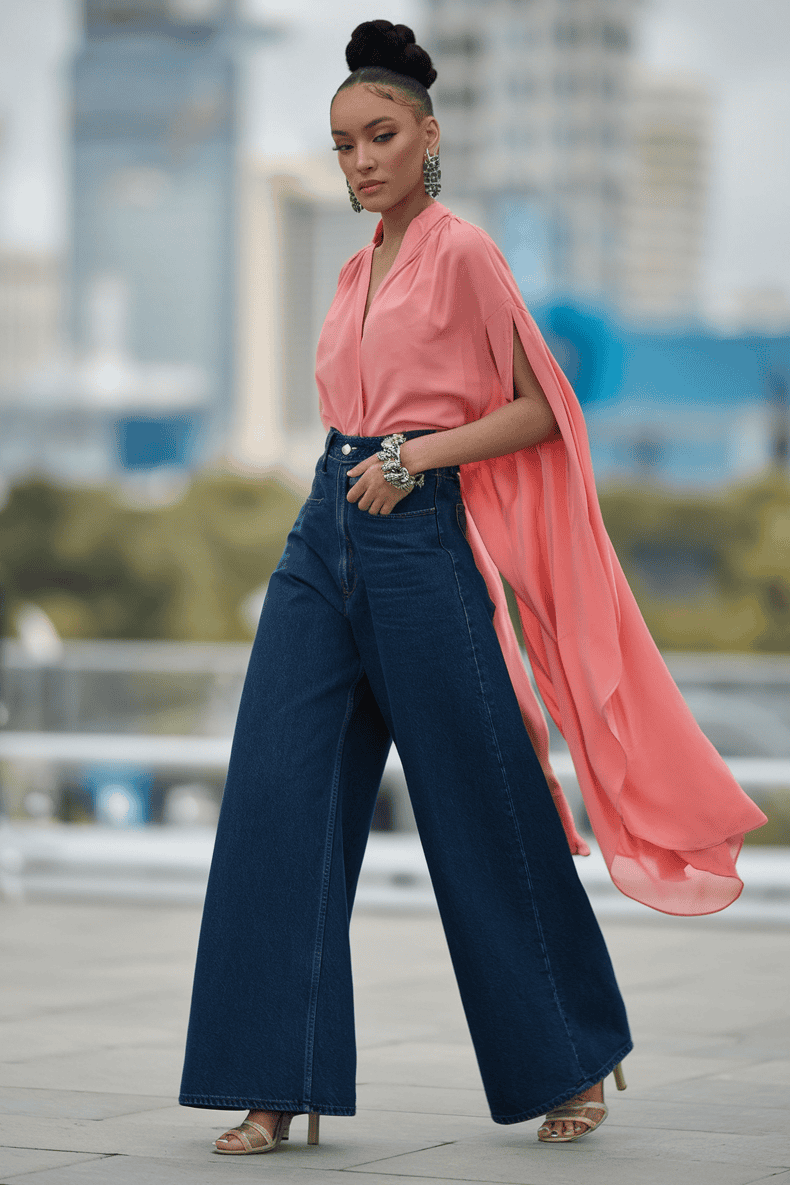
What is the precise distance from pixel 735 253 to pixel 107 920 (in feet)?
375

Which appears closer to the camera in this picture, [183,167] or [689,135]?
[183,167]

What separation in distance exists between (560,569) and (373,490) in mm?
322

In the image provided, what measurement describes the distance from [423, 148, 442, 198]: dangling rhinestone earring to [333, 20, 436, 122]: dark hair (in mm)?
71

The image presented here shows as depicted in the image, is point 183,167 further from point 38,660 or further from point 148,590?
point 38,660

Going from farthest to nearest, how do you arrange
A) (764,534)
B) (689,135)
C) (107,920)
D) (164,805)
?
(689,135) < (764,534) < (164,805) < (107,920)

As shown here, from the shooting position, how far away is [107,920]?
5.71 metres

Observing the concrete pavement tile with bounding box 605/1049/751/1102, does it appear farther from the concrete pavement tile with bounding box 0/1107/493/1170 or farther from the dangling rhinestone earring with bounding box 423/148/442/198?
the dangling rhinestone earring with bounding box 423/148/442/198

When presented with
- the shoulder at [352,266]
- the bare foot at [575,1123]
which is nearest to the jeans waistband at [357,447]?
Answer: the shoulder at [352,266]

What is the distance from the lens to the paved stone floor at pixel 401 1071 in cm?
261

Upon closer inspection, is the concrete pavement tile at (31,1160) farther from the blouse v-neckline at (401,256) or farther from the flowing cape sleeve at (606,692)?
the blouse v-neckline at (401,256)

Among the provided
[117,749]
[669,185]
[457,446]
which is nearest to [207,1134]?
[457,446]

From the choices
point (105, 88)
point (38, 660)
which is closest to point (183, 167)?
point (105, 88)

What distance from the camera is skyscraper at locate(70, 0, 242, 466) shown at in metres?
121

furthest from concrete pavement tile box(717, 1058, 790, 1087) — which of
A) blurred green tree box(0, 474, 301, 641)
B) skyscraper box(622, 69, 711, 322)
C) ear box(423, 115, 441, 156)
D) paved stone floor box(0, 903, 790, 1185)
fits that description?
skyscraper box(622, 69, 711, 322)
